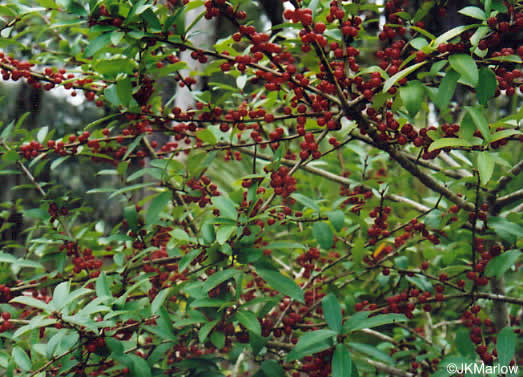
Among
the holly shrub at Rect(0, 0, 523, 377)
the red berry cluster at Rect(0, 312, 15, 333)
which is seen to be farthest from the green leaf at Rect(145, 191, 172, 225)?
the red berry cluster at Rect(0, 312, 15, 333)

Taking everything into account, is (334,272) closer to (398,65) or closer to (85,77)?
(398,65)

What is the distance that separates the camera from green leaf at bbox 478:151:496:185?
835mm

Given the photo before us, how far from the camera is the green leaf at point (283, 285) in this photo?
962 mm

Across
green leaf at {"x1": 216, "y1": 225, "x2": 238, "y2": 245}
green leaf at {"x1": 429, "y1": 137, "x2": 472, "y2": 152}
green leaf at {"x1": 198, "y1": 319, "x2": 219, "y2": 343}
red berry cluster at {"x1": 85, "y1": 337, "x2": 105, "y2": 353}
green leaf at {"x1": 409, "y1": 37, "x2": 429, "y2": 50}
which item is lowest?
red berry cluster at {"x1": 85, "y1": 337, "x2": 105, "y2": 353}

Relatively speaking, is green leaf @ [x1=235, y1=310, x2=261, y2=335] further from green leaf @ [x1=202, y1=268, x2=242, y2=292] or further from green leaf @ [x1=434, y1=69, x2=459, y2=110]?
green leaf @ [x1=434, y1=69, x2=459, y2=110]

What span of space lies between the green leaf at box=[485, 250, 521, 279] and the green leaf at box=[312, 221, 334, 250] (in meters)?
0.45

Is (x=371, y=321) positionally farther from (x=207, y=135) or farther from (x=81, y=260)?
(x=81, y=260)

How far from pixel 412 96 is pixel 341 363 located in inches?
22.2

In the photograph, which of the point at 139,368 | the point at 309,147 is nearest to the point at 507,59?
the point at 309,147

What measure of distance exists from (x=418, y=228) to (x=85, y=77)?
1.08 m

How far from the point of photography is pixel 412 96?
0.93 m

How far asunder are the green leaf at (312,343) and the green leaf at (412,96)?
19.2 inches

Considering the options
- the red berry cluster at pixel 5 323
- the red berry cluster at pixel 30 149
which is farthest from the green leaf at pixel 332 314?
the red berry cluster at pixel 30 149

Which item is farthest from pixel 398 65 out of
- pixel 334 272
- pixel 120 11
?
pixel 334 272
